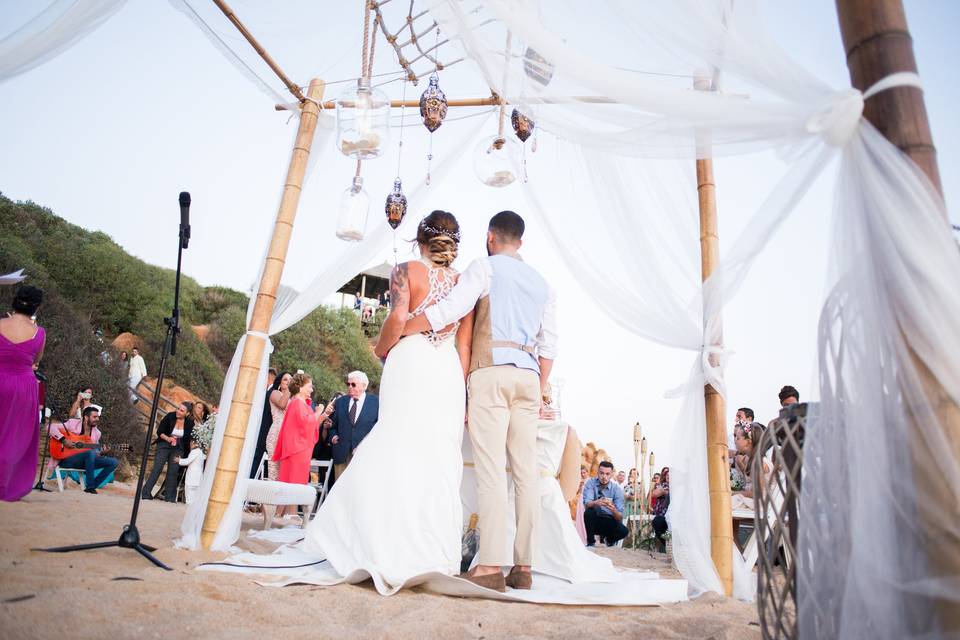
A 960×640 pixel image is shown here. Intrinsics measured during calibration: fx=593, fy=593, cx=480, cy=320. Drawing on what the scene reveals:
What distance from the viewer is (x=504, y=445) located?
307 centimetres

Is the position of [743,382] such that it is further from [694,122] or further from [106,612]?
[106,612]

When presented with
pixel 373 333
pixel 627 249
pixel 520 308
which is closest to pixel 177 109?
pixel 520 308

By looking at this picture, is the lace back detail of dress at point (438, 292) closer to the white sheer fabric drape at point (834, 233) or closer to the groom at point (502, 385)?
the groom at point (502, 385)

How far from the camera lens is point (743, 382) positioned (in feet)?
10.8

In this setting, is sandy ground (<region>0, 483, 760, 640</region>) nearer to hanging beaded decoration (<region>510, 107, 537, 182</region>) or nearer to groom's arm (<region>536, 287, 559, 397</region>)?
groom's arm (<region>536, 287, 559, 397</region>)

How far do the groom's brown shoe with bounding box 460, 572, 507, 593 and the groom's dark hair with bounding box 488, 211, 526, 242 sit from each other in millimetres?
1800

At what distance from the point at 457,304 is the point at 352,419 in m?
3.69

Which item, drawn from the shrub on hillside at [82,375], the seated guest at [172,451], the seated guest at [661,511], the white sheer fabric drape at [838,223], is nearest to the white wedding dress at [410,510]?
the white sheer fabric drape at [838,223]

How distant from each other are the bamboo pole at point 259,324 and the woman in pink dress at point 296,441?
2.11 m

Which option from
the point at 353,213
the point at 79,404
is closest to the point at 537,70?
the point at 353,213

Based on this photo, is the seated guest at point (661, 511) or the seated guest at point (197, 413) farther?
the seated guest at point (197, 413)

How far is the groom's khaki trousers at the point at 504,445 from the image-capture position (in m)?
2.96

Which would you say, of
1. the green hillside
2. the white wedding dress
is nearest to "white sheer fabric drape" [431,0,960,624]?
the white wedding dress

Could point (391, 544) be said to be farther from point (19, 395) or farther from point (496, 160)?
point (19, 395)
